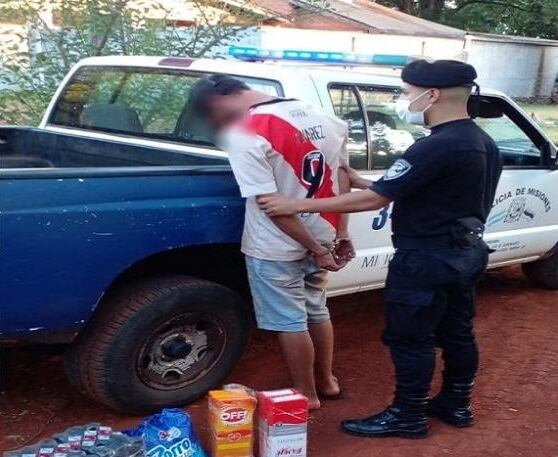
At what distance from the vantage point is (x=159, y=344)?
3.39m

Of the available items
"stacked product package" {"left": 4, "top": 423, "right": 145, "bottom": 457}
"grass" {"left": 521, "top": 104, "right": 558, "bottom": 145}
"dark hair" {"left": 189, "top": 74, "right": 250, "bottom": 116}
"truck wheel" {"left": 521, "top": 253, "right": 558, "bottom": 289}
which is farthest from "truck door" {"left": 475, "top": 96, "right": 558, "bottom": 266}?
"grass" {"left": 521, "top": 104, "right": 558, "bottom": 145}

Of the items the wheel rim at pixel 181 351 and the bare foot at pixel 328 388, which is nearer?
the wheel rim at pixel 181 351

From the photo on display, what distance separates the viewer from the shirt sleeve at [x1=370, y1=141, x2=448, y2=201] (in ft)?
9.81

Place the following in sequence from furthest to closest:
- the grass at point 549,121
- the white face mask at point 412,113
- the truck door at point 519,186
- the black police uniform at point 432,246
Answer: the grass at point 549,121 < the truck door at point 519,186 < the white face mask at point 412,113 < the black police uniform at point 432,246

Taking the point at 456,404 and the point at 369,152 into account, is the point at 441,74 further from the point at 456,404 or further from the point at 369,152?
the point at 456,404

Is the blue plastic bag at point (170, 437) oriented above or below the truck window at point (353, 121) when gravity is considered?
below

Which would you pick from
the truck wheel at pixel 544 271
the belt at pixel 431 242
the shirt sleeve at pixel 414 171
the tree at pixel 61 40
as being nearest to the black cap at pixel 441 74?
the shirt sleeve at pixel 414 171

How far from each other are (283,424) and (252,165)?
103cm

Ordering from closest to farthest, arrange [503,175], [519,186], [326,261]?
[326,261]
[503,175]
[519,186]

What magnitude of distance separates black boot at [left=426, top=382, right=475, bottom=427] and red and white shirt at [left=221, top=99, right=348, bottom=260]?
0.91 metres

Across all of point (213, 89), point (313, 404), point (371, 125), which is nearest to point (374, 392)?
point (313, 404)

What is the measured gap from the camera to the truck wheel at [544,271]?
5711mm

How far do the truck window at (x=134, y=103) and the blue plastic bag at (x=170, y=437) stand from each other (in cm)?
144

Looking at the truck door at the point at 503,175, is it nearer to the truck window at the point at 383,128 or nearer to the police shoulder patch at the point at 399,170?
the truck window at the point at 383,128
